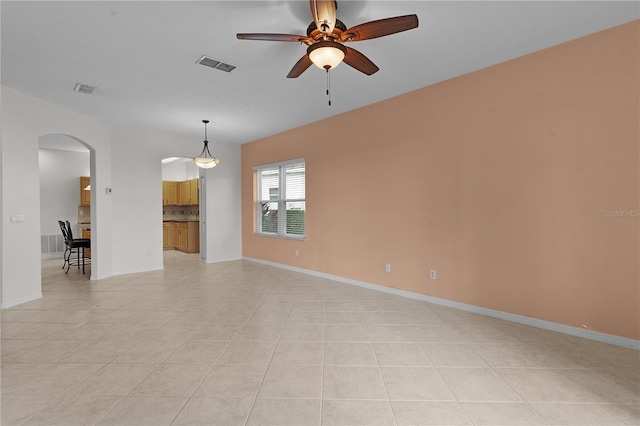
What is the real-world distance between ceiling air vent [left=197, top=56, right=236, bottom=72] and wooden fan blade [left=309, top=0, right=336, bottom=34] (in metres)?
1.59

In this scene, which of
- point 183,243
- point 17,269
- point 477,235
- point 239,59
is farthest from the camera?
point 183,243

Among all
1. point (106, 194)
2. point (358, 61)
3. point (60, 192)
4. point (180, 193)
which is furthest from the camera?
point (180, 193)

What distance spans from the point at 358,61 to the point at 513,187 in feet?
7.13

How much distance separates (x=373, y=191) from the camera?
15.1 feet

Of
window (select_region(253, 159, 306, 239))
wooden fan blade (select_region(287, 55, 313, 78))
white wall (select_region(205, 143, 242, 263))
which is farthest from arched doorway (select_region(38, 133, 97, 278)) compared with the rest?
wooden fan blade (select_region(287, 55, 313, 78))

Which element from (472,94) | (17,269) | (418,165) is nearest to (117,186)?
(17,269)

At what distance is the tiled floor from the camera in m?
1.82

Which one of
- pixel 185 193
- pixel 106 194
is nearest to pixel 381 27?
pixel 106 194

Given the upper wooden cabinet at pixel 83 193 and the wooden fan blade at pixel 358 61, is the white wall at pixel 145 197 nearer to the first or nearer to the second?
the upper wooden cabinet at pixel 83 193

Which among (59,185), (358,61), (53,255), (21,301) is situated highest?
(358,61)

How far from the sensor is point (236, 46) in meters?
2.91

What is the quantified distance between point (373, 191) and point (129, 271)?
16.3 ft

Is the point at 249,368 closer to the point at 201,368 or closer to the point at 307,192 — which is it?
the point at 201,368

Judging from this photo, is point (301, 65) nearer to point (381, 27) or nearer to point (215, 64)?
point (381, 27)
